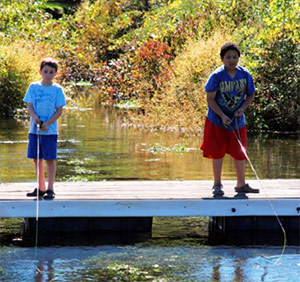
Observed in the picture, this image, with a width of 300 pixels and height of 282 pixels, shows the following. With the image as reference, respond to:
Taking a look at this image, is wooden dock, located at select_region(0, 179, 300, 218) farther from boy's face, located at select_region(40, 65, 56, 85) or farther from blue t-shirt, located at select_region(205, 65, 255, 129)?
boy's face, located at select_region(40, 65, 56, 85)

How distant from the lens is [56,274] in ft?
24.1

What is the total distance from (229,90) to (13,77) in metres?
14.5

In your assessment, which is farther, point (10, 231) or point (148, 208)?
point (10, 231)

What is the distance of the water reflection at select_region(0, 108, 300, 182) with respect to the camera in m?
13.0

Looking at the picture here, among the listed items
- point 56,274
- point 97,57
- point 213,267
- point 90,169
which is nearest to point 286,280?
point 213,267

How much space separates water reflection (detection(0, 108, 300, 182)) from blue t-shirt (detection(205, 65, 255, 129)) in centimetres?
400

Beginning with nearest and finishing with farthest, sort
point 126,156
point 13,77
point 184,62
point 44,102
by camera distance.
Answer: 1. point 44,102
2. point 126,156
3. point 184,62
4. point 13,77

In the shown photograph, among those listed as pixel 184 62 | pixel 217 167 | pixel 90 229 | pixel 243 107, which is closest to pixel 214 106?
pixel 243 107

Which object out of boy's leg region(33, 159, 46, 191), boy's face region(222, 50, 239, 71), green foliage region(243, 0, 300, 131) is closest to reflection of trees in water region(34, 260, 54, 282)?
boy's leg region(33, 159, 46, 191)

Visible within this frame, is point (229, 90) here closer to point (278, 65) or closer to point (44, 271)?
point (44, 271)

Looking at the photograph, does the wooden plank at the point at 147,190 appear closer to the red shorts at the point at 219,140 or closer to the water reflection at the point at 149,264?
the red shorts at the point at 219,140

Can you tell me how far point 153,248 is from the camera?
8.34 m

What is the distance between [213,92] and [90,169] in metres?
5.38

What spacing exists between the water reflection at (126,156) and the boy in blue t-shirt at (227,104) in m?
3.86
